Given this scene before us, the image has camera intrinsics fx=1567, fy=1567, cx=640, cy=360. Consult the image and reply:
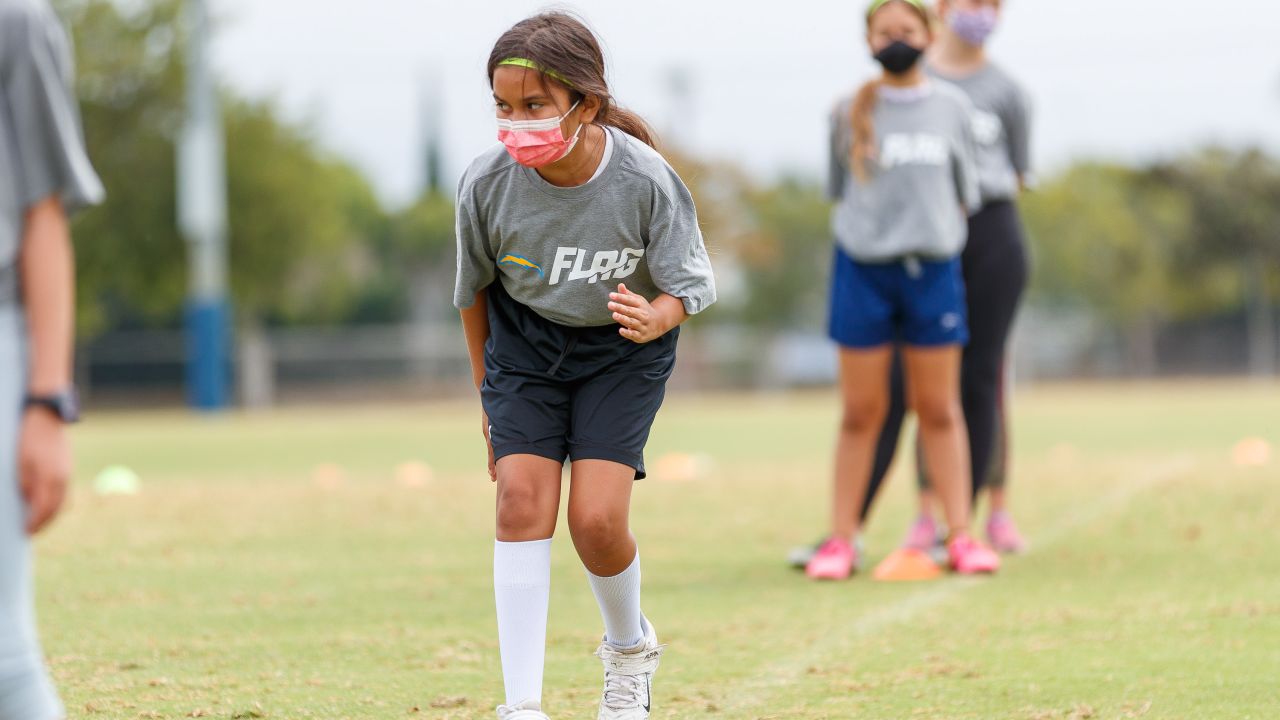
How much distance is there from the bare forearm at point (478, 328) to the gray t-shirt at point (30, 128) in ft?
5.55

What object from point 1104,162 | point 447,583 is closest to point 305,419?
point 447,583

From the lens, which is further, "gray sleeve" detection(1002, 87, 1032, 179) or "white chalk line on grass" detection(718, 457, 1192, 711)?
"gray sleeve" detection(1002, 87, 1032, 179)

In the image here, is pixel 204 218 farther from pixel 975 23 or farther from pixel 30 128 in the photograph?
pixel 30 128

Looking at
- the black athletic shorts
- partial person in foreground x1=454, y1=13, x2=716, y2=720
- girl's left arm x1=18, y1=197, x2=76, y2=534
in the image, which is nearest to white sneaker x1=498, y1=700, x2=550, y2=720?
partial person in foreground x1=454, y1=13, x2=716, y2=720

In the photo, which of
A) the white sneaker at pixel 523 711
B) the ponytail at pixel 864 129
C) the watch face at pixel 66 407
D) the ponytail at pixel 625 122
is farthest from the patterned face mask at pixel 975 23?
the watch face at pixel 66 407

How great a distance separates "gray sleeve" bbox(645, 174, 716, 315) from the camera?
391 centimetres

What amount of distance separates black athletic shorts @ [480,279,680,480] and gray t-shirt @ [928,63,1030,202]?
346cm

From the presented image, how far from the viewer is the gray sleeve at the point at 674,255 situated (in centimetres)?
391

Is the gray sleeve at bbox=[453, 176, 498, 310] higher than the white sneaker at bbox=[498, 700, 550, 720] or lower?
higher

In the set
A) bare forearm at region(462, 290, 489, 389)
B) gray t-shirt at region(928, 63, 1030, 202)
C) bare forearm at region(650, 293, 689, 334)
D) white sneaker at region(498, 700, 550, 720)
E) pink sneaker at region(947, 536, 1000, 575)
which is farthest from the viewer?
gray t-shirt at region(928, 63, 1030, 202)

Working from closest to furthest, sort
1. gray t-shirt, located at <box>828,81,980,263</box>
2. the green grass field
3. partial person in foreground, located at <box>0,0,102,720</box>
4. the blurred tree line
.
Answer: partial person in foreground, located at <box>0,0,102,720</box> → the green grass field → gray t-shirt, located at <box>828,81,980,263</box> → the blurred tree line

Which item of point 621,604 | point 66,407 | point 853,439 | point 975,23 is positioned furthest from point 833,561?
point 66,407

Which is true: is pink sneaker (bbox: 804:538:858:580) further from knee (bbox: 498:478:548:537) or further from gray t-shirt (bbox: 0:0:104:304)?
gray t-shirt (bbox: 0:0:104:304)

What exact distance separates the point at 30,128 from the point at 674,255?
1.79 metres
